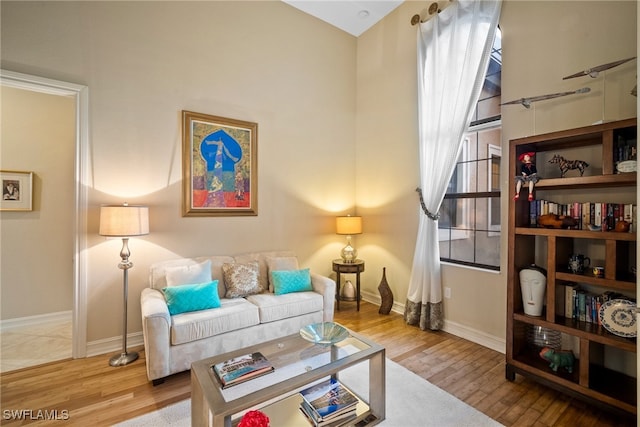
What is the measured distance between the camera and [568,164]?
88.3 inches

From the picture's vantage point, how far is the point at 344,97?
4.45 m

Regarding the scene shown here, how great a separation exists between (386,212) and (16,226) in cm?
443

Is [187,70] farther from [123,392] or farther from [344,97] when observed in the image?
[123,392]

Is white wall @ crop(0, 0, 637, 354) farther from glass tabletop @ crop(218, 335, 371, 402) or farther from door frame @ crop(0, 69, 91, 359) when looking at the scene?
glass tabletop @ crop(218, 335, 371, 402)

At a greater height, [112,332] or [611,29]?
[611,29]

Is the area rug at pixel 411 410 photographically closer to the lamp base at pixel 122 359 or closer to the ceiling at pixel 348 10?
the lamp base at pixel 122 359

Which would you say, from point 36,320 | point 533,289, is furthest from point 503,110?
point 36,320

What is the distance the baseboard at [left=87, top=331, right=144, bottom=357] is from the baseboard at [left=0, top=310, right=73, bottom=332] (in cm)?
126

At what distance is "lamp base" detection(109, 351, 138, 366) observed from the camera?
2.59 metres

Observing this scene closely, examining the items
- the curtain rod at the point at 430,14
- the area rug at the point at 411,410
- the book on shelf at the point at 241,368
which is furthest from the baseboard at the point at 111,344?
the curtain rod at the point at 430,14

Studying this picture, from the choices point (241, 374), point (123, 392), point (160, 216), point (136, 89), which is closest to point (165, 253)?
point (160, 216)

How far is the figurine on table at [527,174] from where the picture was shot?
226 centimetres

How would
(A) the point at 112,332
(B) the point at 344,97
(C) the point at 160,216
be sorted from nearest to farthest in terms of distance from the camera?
(A) the point at 112,332, (C) the point at 160,216, (B) the point at 344,97

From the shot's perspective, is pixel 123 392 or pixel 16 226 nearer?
pixel 123 392
